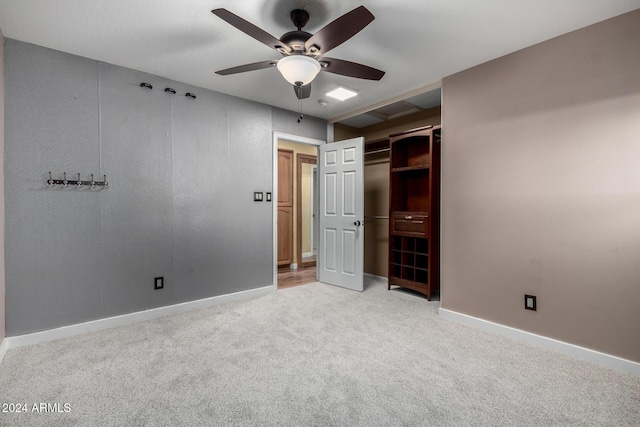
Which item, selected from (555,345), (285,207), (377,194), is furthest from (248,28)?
(285,207)

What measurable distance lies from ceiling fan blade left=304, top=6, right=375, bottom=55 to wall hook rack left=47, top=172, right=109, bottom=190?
7.43 ft

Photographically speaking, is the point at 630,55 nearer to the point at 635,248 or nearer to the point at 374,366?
the point at 635,248

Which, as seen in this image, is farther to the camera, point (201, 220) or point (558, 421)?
point (201, 220)

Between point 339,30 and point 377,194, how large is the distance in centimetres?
320

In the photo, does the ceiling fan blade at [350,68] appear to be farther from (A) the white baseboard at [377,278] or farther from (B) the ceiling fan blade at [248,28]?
(A) the white baseboard at [377,278]

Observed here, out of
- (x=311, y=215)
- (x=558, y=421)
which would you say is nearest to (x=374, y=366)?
(x=558, y=421)

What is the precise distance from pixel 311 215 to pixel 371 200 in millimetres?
1805

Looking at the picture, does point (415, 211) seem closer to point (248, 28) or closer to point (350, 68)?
point (350, 68)

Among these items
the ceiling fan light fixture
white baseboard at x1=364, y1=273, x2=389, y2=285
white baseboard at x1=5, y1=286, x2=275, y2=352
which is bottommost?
white baseboard at x1=364, y1=273, x2=389, y2=285

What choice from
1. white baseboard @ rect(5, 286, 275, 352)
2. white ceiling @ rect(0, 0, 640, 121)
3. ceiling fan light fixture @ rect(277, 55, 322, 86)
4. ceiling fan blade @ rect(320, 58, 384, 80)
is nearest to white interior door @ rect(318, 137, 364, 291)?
white baseboard @ rect(5, 286, 275, 352)

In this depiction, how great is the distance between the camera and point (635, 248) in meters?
2.00

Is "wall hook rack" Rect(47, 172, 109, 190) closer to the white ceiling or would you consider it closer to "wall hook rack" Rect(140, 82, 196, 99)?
"wall hook rack" Rect(140, 82, 196, 99)

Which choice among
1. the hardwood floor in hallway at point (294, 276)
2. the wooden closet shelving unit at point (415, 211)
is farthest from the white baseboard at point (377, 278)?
the hardwood floor in hallway at point (294, 276)

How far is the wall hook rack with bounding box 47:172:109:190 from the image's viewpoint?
2471 millimetres
